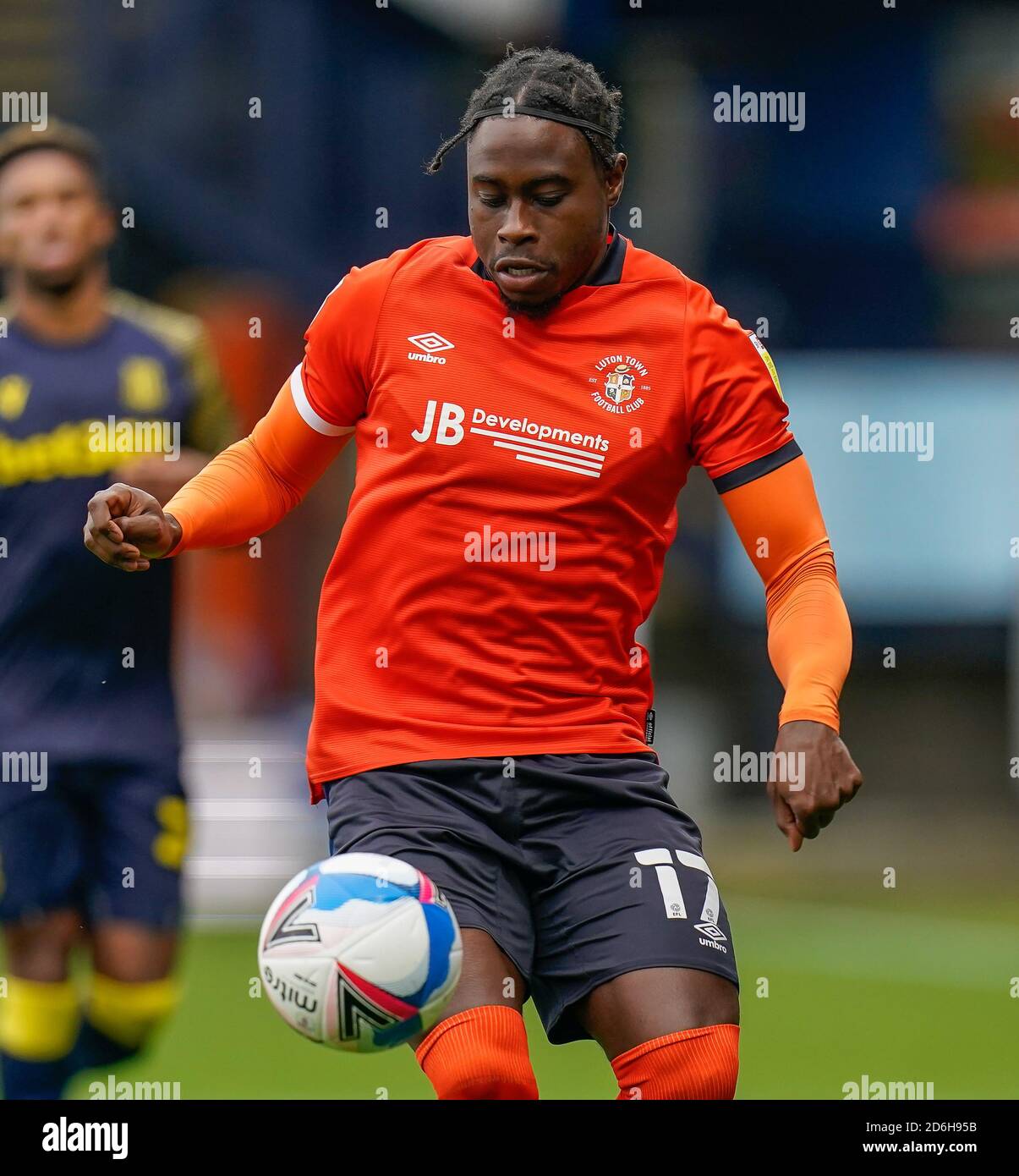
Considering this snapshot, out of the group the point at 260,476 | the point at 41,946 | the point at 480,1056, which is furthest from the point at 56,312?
the point at 480,1056

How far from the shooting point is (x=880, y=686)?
13703 millimetres

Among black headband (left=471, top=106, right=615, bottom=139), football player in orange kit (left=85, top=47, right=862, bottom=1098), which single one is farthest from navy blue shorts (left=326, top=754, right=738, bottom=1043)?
black headband (left=471, top=106, right=615, bottom=139)

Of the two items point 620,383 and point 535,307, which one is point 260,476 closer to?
point 535,307

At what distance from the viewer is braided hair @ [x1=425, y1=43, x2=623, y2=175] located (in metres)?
3.96

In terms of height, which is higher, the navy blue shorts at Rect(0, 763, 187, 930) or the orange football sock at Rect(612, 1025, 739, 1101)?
the navy blue shorts at Rect(0, 763, 187, 930)

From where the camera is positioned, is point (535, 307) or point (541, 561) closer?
point (541, 561)

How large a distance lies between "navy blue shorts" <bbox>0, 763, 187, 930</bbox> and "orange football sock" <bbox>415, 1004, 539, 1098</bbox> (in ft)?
8.29

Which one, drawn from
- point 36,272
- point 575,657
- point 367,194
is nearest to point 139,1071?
point 36,272

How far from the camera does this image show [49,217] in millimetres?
6023

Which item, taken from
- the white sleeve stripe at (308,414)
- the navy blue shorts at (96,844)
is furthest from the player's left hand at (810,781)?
the navy blue shorts at (96,844)

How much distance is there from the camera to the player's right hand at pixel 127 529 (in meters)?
3.72

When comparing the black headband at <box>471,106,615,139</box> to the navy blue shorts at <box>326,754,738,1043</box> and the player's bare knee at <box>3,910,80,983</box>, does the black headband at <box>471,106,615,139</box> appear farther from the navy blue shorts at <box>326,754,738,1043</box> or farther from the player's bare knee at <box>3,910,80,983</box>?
the player's bare knee at <box>3,910,80,983</box>

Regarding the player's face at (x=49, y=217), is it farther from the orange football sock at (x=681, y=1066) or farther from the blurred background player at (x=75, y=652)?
the orange football sock at (x=681, y=1066)

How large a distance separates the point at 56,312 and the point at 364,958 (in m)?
3.20
